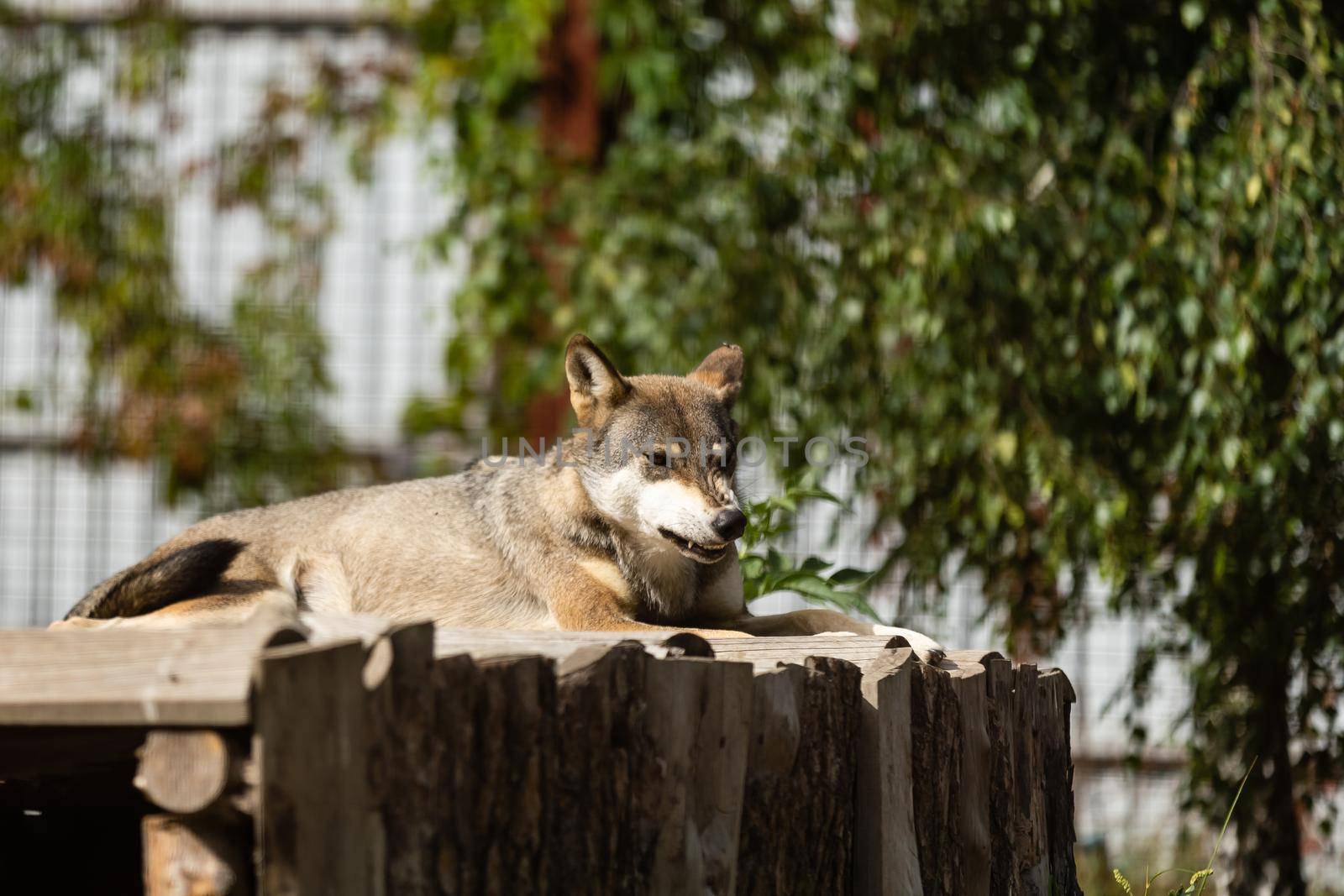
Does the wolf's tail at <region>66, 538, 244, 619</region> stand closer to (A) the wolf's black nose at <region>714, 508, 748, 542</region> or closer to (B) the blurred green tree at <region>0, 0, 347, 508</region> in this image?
(A) the wolf's black nose at <region>714, 508, 748, 542</region>

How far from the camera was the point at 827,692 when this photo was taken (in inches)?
112

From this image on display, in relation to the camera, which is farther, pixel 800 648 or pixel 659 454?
pixel 659 454

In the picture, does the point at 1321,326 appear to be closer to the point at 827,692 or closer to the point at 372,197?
the point at 827,692

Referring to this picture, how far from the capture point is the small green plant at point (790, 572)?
13.3 feet

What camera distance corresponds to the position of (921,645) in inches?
135

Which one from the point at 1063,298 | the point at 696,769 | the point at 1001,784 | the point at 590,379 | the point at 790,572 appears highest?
the point at 1063,298

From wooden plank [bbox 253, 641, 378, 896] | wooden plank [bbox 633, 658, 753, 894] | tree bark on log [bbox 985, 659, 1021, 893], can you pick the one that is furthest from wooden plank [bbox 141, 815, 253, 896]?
tree bark on log [bbox 985, 659, 1021, 893]

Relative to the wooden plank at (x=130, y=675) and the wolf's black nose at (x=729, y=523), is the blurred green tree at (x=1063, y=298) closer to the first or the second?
the wolf's black nose at (x=729, y=523)

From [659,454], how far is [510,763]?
1.73 metres

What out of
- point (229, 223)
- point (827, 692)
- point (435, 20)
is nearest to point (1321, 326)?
point (827, 692)

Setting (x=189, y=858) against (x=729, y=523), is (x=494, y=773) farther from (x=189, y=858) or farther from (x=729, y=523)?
(x=729, y=523)

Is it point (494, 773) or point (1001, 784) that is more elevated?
point (494, 773)

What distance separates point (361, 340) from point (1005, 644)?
13.7ft

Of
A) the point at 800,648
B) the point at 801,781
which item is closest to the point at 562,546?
the point at 800,648
